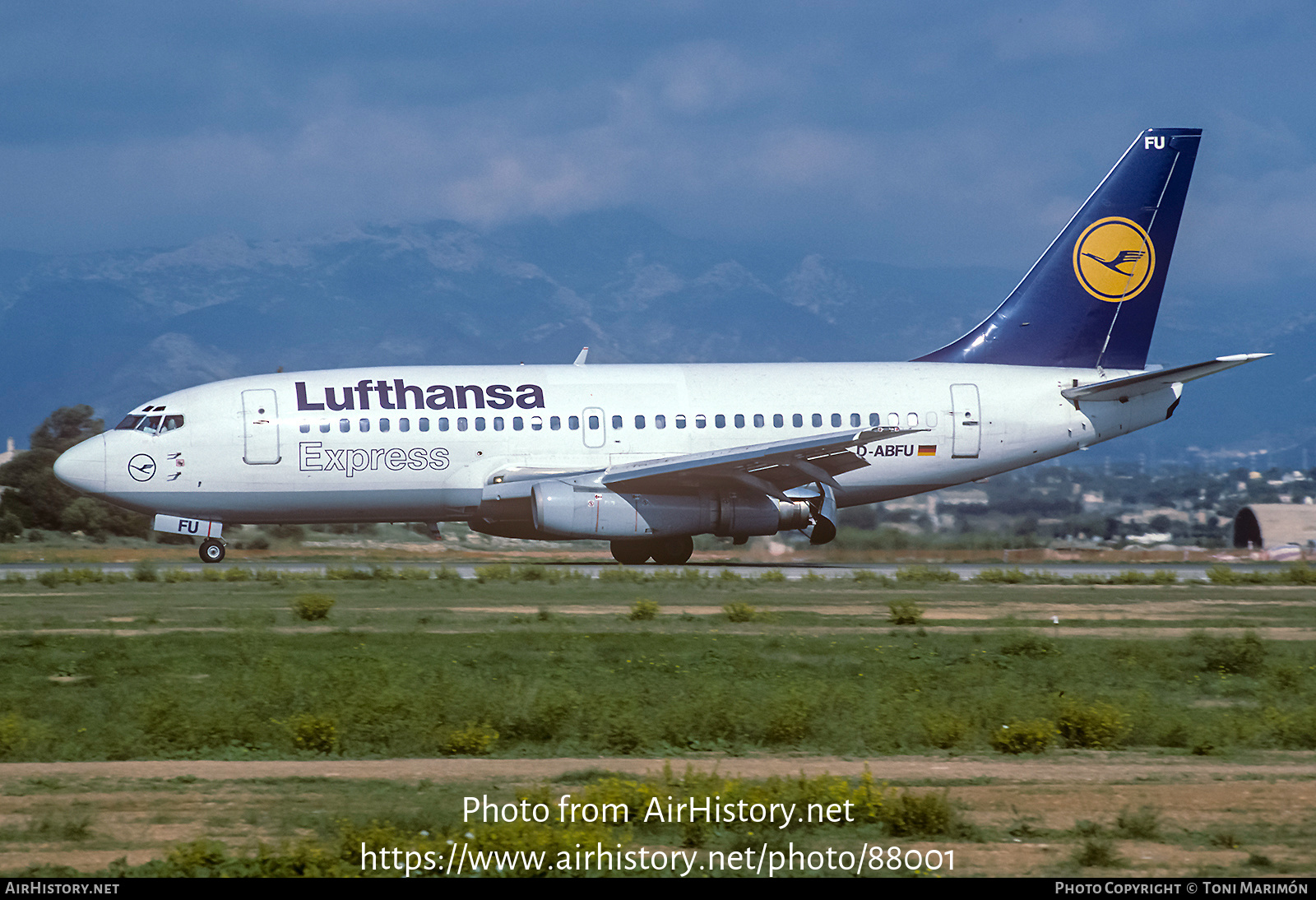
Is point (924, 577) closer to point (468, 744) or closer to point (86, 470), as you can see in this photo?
point (86, 470)

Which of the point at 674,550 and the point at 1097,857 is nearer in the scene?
the point at 1097,857

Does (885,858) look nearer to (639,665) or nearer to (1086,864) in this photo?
(1086,864)

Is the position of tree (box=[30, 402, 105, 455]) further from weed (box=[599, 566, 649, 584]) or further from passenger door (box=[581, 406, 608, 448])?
weed (box=[599, 566, 649, 584])

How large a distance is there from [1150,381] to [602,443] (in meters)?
11.5

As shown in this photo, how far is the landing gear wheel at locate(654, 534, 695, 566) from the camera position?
102 ft

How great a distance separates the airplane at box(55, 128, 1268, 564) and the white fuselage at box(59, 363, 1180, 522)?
4 cm

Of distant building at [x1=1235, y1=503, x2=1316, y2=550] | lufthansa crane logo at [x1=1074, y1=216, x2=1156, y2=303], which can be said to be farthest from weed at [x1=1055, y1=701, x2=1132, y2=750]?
distant building at [x1=1235, y1=503, x2=1316, y2=550]

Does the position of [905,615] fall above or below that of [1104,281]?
below

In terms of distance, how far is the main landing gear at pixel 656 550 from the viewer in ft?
102

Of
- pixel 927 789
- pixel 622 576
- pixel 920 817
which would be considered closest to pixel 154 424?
pixel 622 576

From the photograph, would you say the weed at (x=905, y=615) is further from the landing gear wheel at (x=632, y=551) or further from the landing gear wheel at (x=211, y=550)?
the landing gear wheel at (x=211, y=550)

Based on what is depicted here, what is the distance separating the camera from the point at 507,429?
29.7m

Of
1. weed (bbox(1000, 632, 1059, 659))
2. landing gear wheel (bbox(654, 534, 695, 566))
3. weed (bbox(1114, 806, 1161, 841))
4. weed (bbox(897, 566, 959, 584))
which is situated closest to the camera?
weed (bbox(1114, 806, 1161, 841))

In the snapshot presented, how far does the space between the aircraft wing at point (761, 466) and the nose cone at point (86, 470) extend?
9.81 meters
